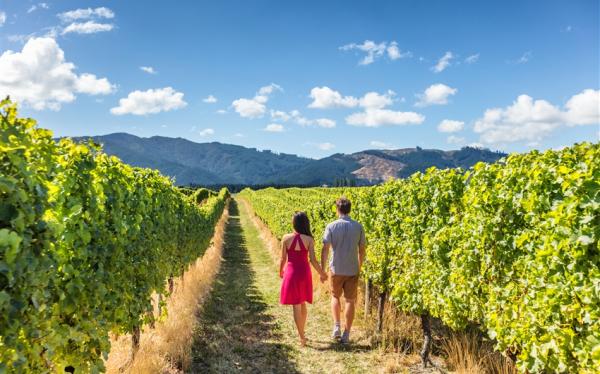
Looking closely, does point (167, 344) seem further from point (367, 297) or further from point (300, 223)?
point (367, 297)

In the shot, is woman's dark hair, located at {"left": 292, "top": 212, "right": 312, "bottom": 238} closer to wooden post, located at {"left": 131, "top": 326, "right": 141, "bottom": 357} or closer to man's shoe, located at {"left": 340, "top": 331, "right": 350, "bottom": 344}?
man's shoe, located at {"left": 340, "top": 331, "right": 350, "bottom": 344}

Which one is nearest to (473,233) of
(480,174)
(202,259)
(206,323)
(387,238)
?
(480,174)

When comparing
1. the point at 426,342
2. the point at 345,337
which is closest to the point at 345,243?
the point at 345,337

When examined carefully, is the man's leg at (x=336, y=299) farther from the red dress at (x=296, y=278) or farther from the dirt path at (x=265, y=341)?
the red dress at (x=296, y=278)

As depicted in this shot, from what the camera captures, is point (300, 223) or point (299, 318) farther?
point (299, 318)

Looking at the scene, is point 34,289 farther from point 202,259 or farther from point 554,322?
point 202,259

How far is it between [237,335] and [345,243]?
3.13 metres

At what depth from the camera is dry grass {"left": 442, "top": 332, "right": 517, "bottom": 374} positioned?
5891 mm

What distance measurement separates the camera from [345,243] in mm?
7605

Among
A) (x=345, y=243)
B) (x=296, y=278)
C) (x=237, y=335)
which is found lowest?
(x=237, y=335)

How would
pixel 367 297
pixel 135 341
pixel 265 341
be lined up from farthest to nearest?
pixel 367 297
pixel 265 341
pixel 135 341

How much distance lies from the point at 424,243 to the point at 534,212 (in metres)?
2.43

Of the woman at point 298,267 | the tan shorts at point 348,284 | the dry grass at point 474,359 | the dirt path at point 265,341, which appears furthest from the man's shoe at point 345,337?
the dry grass at point 474,359

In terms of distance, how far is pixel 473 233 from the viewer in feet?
17.7
